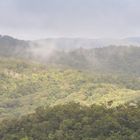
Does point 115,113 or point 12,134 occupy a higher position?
point 115,113

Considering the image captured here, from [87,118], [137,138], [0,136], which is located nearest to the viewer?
[137,138]

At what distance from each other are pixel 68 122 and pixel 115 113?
9.79 meters

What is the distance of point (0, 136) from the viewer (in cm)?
10350

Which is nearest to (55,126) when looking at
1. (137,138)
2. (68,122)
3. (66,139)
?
(68,122)

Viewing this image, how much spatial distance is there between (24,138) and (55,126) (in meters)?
11.0

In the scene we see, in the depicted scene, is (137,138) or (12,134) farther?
(12,134)

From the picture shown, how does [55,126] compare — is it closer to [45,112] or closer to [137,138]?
[45,112]

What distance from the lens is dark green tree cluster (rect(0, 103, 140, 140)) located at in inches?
3558

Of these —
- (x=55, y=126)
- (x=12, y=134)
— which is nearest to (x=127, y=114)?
(x=55, y=126)

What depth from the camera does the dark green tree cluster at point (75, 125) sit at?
90.4 meters

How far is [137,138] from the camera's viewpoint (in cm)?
8456

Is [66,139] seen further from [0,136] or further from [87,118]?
[0,136]

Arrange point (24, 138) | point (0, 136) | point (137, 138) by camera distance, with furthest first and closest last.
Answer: point (0, 136) → point (24, 138) → point (137, 138)

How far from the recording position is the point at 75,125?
95500 mm
